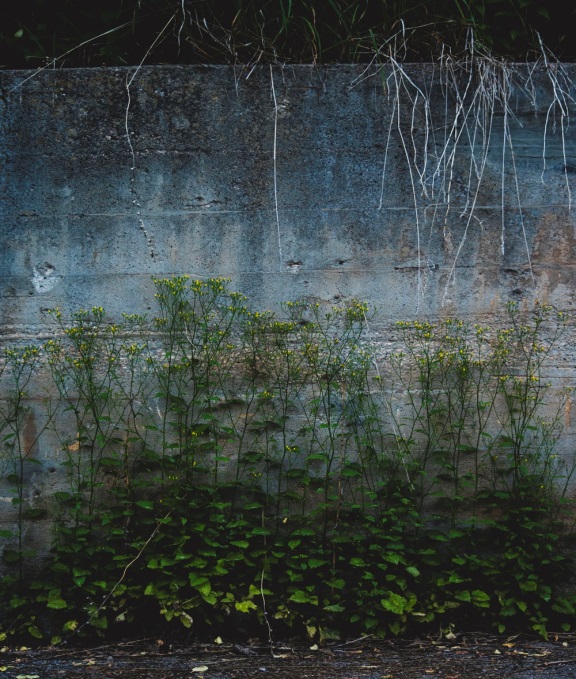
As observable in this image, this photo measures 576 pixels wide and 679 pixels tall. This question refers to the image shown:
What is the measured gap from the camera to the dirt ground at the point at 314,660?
305 cm

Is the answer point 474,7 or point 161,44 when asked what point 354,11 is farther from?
point 161,44

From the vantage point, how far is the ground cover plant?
134 inches

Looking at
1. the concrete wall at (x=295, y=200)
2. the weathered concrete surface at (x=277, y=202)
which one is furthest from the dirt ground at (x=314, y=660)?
the weathered concrete surface at (x=277, y=202)

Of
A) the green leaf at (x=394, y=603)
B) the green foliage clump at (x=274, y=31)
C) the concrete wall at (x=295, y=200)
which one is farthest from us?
the green foliage clump at (x=274, y=31)

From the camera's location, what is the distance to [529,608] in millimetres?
3422

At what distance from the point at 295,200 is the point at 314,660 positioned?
2.29 metres

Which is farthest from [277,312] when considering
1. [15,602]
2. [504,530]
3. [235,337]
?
[15,602]

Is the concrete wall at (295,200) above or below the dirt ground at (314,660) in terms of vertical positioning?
above

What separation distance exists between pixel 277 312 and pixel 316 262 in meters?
0.34

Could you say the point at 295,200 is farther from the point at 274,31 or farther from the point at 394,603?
the point at 394,603

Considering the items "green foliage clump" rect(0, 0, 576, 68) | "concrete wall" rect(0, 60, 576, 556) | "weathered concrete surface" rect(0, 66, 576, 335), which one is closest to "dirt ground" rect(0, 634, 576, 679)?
"concrete wall" rect(0, 60, 576, 556)

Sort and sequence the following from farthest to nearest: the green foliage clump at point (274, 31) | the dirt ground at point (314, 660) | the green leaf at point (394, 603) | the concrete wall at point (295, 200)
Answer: the green foliage clump at point (274, 31) → the concrete wall at point (295, 200) → the green leaf at point (394, 603) → the dirt ground at point (314, 660)

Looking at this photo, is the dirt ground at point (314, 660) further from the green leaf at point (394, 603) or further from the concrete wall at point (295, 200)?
the concrete wall at point (295, 200)

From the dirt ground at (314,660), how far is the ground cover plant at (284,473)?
0.30 ft
